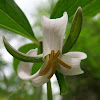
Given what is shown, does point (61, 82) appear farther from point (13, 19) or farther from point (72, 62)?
point (13, 19)

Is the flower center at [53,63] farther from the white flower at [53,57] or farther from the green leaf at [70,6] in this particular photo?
the green leaf at [70,6]

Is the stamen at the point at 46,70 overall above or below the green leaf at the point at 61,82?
above

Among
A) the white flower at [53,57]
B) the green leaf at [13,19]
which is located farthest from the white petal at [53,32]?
the green leaf at [13,19]

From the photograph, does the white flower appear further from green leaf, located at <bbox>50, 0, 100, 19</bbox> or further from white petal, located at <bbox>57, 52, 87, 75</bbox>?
green leaf, located at <bbox>50, 0, 100, 19</bbox>

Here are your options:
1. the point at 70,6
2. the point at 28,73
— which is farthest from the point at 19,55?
the point at 70,6

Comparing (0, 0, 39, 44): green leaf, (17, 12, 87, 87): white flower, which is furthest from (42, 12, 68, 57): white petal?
(0, 0, 39, 44): green leaf

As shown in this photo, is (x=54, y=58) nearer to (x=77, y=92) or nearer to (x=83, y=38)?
(x=83, y=38)

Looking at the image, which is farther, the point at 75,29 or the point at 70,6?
the point at 70,6
